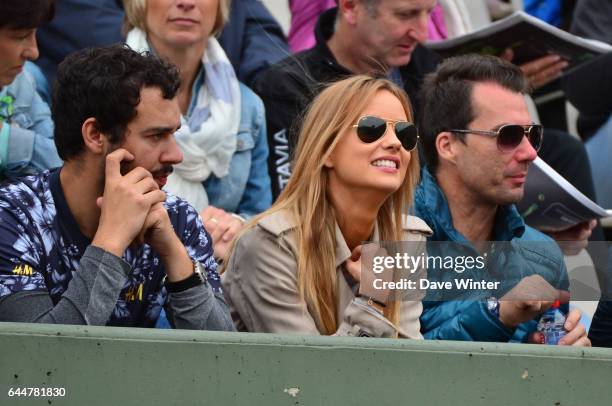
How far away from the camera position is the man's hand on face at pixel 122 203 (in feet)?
12.1

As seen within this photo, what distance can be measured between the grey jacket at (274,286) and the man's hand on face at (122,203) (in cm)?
40

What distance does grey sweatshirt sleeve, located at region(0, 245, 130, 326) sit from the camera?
3.57 meters

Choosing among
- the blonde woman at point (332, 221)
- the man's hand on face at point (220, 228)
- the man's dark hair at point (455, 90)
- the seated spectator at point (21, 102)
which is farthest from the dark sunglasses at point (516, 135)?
the seated spectator at point (21, 102)

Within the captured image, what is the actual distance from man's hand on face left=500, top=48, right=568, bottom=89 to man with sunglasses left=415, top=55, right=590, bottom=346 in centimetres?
83

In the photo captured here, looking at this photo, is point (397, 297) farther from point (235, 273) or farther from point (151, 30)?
point (151, 30)

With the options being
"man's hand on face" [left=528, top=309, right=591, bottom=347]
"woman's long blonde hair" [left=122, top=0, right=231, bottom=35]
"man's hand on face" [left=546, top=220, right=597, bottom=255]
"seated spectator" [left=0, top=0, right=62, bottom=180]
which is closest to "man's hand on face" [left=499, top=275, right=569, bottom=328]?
"man's hand on face" [left=528, top=309, right=591, bottom=347]

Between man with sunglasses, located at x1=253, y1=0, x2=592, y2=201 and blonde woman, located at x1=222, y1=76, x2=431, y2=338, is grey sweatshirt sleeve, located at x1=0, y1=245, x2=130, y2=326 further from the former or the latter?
man with sunglasses, located at x1=253, y1=0, x2=592, y2=201

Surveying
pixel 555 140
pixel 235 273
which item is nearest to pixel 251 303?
pixel 235 273

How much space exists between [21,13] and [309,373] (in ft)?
5.81

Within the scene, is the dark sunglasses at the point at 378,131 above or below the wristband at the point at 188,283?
above

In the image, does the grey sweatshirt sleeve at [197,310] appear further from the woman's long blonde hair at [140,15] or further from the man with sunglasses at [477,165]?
the woman's long blonde hair at [140,15]

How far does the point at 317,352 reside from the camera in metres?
3.27

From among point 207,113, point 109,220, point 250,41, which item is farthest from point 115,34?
point 109,220

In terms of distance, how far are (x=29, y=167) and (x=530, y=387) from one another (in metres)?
2.22
